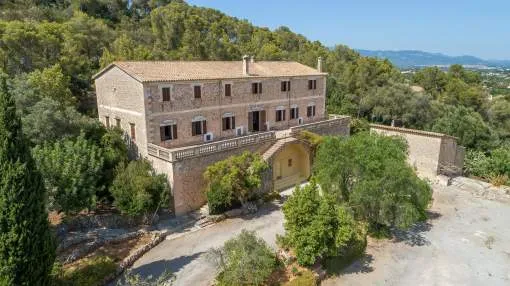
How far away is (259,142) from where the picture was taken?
2809 cm

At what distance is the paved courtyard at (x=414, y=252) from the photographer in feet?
56.5

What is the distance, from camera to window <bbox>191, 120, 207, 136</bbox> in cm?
2770

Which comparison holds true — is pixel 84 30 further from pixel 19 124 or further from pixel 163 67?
pixel 19 124

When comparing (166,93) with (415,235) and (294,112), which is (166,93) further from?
(415,235)

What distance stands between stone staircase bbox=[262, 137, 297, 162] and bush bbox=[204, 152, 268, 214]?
2.89m

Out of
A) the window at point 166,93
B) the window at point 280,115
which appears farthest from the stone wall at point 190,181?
the window at point 280,115

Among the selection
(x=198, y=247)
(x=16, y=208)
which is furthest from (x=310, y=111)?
(x=16, y=208)

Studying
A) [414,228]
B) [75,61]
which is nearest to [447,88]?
[414,228]

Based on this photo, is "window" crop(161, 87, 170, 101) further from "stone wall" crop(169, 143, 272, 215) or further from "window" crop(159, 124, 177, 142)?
"stone wall" crop(169, 143, 272, 215)

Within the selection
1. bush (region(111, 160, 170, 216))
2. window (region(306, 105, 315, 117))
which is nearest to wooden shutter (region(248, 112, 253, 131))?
window (region(306, 105, 315, 117))

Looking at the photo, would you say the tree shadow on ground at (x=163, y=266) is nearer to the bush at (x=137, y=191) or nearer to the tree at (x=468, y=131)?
the bush at (x=137, y=191)

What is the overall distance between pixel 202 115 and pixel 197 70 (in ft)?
13.3

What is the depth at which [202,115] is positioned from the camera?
91.9ft

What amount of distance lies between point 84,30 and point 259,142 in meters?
35.1
